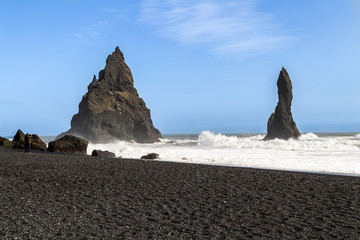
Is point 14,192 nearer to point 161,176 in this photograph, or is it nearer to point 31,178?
point 31,178

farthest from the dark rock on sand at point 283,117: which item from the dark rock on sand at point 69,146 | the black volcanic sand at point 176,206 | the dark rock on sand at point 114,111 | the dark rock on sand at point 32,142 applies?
the black volcanic sand at point 176,206

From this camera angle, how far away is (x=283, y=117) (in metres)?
89.2

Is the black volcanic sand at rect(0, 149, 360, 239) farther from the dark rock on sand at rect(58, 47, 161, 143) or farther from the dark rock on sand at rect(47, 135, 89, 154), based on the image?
the dark rock on sand at rect(58, 47, 161, 143)

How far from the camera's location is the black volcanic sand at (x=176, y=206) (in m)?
9.49

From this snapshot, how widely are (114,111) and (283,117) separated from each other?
4765 cm

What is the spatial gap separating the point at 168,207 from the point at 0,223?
506 cm

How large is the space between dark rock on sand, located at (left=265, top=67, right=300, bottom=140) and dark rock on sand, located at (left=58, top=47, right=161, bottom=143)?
3768 centimetres

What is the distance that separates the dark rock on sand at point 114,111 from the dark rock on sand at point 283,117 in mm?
37682

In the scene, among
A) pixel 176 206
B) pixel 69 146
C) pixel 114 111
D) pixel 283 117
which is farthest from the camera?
pixel 114 111

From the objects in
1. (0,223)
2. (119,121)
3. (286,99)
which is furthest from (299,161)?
(119,121)

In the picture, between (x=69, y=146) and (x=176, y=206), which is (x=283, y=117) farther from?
(x=176, y=206)

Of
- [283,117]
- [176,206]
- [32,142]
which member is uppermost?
[283,117]

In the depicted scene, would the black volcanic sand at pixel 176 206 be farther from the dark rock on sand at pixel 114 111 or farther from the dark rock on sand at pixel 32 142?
the dark rock on sand at pixel 114 111

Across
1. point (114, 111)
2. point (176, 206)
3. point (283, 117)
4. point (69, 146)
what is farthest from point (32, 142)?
point (114, 111)
